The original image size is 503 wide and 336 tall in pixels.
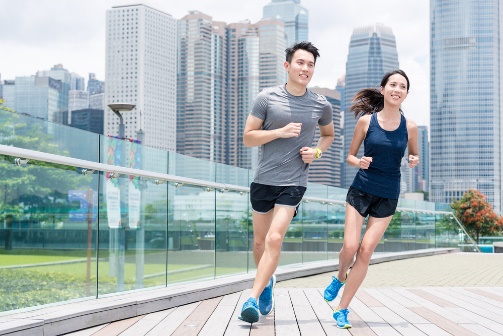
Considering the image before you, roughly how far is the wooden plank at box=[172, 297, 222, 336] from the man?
0.38 metres

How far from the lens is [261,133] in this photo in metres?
4.33

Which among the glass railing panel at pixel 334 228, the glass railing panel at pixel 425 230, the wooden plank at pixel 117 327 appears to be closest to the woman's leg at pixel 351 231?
the wooden plank at pixel 117 327

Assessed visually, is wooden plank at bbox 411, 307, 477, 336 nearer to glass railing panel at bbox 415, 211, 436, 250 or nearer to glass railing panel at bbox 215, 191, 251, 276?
glass railing panel at bbox 215, 191, 251, 276

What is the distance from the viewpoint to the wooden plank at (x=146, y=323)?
397 cm

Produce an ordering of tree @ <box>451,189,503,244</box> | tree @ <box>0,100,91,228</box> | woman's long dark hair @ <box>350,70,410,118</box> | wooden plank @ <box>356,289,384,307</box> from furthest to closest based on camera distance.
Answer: tree @ <box>451,189,503,244</box> → wooden plank @ <box>356,289,384,307</box> → woman's long dark hair @ <box>350,70,410,118</box> → tree @ <box>0,100,91,228</box>

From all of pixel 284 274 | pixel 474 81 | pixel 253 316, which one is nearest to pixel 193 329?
pixel 253 316

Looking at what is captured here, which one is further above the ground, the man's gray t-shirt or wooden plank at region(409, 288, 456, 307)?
the man's gray t-shirt

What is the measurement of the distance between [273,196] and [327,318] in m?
0.84

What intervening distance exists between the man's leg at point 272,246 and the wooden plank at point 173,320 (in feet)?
1.67

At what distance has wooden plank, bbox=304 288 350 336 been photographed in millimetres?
4093

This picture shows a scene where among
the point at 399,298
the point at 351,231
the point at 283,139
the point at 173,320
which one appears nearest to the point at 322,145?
the point at 283,139

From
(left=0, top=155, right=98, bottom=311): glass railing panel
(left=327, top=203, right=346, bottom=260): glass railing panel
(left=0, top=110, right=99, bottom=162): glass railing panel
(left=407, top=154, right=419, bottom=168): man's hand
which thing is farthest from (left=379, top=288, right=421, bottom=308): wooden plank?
(left=327, top=203, right=346, bottom=260): glass railing panel

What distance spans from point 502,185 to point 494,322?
189745 mm

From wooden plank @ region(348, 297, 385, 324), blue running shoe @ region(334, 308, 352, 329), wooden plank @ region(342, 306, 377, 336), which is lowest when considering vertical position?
wooden plank @ region(348, 297, 385, 324)
